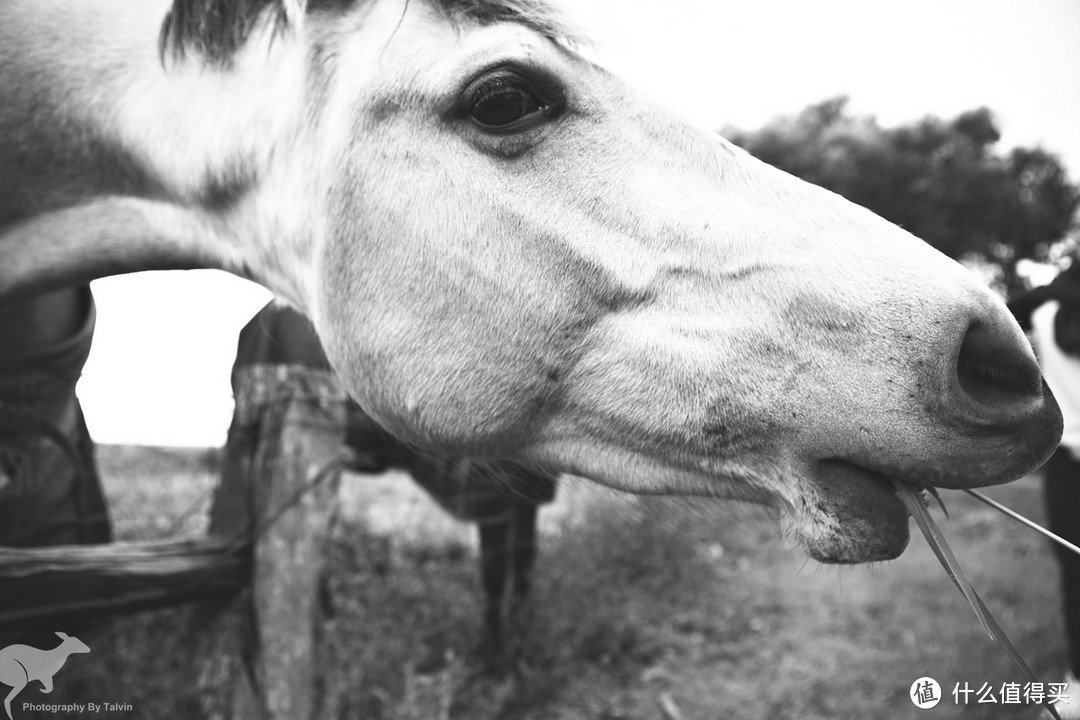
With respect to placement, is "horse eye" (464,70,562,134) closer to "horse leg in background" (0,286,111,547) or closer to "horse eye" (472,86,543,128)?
"horse eye" (472,86,543,128)

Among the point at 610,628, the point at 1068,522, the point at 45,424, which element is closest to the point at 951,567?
the point at 1068,522

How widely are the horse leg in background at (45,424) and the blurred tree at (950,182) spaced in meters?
14.8

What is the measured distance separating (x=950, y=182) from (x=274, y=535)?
17554 millimetres

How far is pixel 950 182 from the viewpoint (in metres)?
15.4

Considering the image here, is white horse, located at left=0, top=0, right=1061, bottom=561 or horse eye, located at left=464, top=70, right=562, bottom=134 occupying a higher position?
horse eye, located at left=464, top=70, right=562, bottom=134

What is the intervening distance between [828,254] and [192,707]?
219cm

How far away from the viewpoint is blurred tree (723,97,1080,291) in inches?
605

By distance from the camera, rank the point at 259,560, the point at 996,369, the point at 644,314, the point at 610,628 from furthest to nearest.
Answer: the point at 610,628, the point at 259,560, the point at 644,314, the point at 996,369

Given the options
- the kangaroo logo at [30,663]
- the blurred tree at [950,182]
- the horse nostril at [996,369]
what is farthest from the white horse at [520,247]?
the blurred tree at [950,182]

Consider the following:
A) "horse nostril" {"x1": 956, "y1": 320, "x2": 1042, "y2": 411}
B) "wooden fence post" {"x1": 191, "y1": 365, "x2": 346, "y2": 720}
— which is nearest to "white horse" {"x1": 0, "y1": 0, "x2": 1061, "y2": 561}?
"horse nostril" {"x1": 956, "y1": 320, "x2": 1042, "y2": 411}

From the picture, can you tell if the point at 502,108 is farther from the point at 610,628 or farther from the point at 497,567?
the point at 610,628

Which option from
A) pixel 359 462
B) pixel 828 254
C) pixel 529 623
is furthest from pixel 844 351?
pixel 529 623

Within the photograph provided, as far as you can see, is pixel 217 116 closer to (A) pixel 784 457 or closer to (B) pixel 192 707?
(A) pixel 784 457

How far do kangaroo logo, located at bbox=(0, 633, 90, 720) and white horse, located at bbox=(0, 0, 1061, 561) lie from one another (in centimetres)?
88
